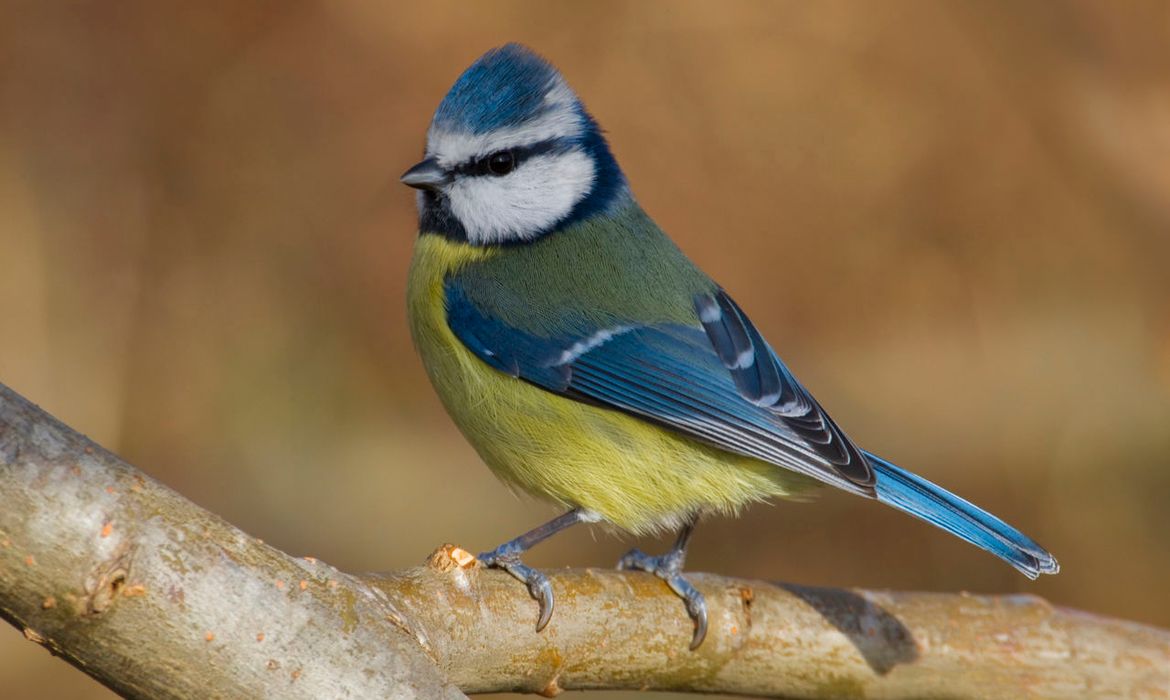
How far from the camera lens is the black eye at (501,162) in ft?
8.52

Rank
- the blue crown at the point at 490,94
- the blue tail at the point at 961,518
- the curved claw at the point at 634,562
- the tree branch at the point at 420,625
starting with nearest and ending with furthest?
the tree branch at the point at 420,625, the blue tail at the point at 961,518, the curved claw at the point at 634,562, the blue crown at the point at 490,94

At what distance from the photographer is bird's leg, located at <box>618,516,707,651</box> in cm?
216

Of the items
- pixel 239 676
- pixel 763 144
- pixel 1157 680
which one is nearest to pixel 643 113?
pixel 763 144

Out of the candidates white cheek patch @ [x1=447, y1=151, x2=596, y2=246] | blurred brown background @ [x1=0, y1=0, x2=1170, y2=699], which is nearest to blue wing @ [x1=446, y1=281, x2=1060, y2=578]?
white cheek patch @ [x1=447, y1=151, x2=596, y2=246]

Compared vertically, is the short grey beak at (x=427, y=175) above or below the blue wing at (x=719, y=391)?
above

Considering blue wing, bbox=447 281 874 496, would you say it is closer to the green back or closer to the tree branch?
the green back

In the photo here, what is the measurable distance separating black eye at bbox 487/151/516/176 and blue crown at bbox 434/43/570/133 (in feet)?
0.23

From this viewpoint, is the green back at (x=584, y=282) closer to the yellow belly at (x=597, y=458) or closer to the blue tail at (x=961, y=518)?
the yellow belly at (x=597, y=458)

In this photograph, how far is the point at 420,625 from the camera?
1.62m

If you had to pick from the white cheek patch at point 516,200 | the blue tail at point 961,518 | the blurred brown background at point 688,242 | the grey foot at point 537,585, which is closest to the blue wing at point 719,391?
the blue tail at point 961,518

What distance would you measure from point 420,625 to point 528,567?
1.27 ft

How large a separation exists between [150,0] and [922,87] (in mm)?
2942

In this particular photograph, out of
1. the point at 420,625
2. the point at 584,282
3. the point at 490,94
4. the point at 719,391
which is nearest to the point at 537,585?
the point at 420,625

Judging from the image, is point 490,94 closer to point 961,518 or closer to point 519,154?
point 519,154
